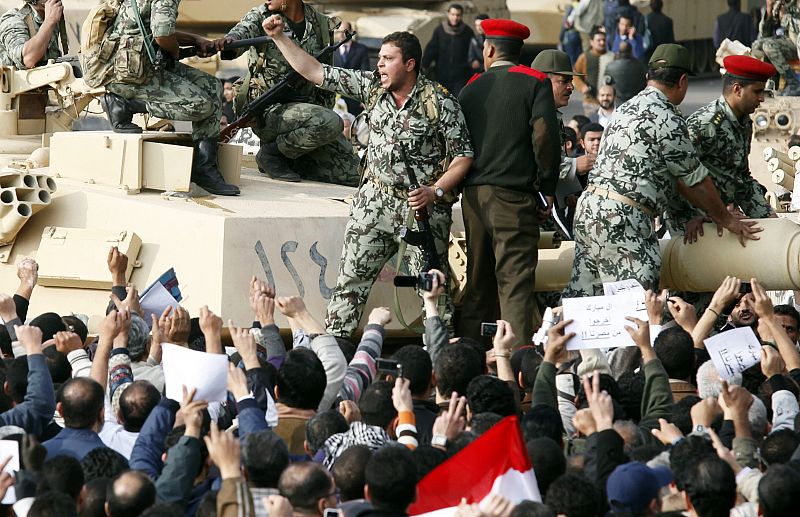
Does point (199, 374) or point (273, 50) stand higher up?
point (273, 50)

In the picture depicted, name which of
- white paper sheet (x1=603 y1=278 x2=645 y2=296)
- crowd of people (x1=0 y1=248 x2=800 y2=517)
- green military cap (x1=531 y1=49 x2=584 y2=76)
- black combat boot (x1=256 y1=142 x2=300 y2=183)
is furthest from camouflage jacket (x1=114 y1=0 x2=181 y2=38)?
white paper sheet (x1=603 y1=278 x2=645 y2=296)

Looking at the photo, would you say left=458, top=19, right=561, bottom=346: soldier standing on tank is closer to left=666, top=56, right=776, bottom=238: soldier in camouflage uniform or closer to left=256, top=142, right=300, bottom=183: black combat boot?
left=666, top=56, right=776, bottom=238: soldier in camouflage uniform

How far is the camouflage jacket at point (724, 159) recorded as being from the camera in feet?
33.3

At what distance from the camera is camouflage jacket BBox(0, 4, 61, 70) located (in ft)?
38.5

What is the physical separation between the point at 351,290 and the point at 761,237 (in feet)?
7.76

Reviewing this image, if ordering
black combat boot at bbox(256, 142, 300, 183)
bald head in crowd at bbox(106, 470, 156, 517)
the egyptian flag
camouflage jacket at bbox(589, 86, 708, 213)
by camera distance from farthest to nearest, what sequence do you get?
1. black combat boot at bbox(256, 142, 300, 183)
2. camouflage jacket at bbox(589, 86, 708, 213)
3. the egyptian flag
4. bald head in crowd at bbox(106, 470, 156, 517)

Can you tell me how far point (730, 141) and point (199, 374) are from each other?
471 cm

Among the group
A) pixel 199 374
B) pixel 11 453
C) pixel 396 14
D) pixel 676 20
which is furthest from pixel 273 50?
pixel 676 20

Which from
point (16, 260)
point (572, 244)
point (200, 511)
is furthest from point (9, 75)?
point (200, 511)

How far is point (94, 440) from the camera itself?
661 cm

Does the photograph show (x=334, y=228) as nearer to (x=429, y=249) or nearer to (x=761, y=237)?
(x=429, y=249)

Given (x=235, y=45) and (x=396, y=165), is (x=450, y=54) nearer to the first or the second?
(x=235, y=45)

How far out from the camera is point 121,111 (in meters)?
10.4

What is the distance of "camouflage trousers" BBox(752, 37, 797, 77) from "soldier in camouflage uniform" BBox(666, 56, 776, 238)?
26.9ft
